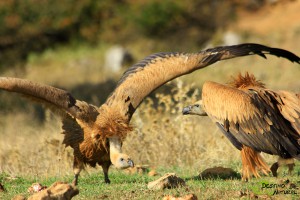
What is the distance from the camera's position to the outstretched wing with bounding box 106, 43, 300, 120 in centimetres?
947

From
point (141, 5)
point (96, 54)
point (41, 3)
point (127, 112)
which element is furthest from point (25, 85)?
point (141, 5)

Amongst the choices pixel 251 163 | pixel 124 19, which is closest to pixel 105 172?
pixel 251 163

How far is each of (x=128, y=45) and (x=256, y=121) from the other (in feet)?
88.1

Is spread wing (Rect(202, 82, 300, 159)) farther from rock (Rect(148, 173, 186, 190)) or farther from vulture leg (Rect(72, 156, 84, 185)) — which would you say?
vulture leg (Rect(72, 156, 84, 185))

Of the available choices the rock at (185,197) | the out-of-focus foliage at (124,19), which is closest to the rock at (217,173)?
the rock at (185,197)

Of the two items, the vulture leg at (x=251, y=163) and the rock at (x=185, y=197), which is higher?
the vulture leg at (x=251, y=163)

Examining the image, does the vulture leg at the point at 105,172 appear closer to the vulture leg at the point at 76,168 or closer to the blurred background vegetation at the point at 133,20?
the vulture leg at the point at 76,168

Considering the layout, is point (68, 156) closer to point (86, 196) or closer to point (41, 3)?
point (86, 196)

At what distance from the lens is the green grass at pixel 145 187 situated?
7.69m

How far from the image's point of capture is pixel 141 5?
3684 centimetres

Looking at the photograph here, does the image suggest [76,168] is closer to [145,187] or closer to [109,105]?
[109,105]

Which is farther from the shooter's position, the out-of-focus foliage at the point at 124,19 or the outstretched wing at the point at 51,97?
the out-of-focus foliage at the point at 124,19

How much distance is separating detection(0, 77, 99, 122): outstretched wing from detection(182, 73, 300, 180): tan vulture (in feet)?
4.67

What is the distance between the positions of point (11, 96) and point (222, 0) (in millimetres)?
17688
